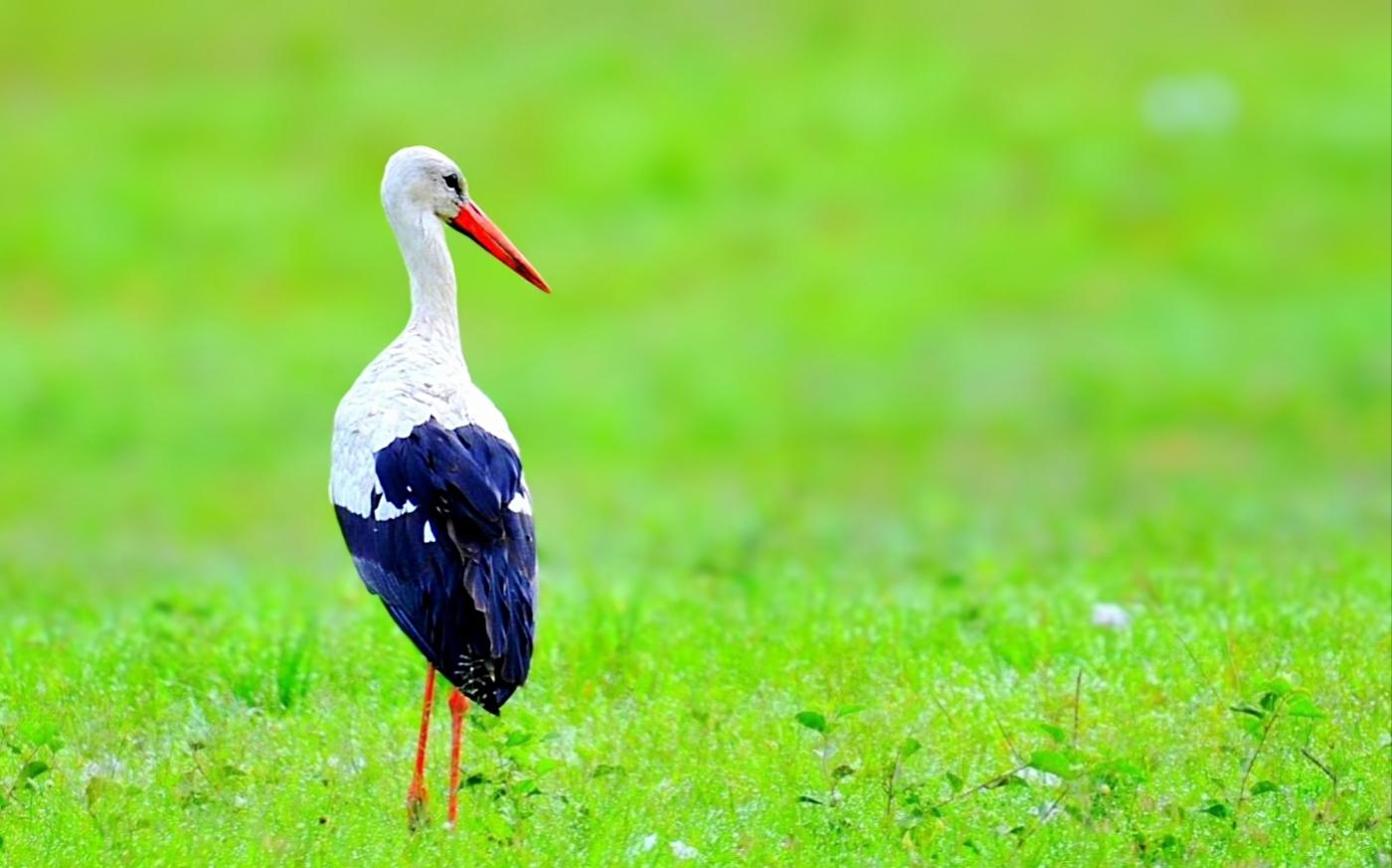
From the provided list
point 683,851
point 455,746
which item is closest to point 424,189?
point 455,746

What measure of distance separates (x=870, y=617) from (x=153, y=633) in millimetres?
2612

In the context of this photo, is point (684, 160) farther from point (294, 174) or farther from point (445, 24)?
point (445, 24)

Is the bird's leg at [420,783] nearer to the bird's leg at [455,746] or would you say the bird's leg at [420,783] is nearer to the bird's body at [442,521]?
the bird's leg at [455,746]

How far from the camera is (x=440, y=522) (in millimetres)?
6191

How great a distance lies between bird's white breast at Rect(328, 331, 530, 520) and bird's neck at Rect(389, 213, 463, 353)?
0.16 meters

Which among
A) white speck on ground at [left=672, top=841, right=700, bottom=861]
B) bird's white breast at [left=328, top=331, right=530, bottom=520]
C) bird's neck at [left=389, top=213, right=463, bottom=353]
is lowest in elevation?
white speck on ground at [left=672, top=841, right=700, bottom=861]

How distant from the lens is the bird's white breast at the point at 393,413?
255 inches

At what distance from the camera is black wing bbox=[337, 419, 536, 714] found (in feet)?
19.4

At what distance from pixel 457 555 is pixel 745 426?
35.5 ft

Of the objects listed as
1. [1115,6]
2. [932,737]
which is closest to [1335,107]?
[1115,6]

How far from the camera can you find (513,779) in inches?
251

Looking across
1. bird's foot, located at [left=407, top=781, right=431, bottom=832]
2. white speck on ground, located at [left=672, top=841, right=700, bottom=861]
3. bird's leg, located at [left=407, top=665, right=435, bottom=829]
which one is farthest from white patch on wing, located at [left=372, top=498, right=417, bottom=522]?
white speck on ground, located at [left=672, top=841, right=700, bottom=861]

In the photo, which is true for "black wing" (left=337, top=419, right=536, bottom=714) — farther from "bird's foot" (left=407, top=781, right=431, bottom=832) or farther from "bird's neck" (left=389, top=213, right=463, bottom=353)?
"bird's neck" (left=389, top=213, right=463, bottom=353)

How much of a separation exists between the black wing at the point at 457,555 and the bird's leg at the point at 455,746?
20 centimetres
